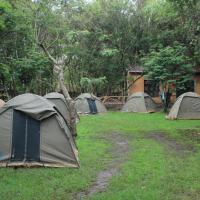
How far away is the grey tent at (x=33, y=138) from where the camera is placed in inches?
349

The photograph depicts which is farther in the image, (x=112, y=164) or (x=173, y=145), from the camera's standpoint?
(x=173, y=145)

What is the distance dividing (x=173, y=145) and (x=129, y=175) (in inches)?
169

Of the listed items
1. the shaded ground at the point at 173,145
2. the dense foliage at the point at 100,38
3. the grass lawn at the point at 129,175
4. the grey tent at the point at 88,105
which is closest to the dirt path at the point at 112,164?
the grass lawn at the point at 129,175

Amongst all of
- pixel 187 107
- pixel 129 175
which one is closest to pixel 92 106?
pixel 187 107

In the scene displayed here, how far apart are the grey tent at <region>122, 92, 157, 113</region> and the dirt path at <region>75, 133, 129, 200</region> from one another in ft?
33.7

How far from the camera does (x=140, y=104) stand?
24.8 metres

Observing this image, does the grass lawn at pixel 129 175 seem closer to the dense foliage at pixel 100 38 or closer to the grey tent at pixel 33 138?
the grey tent at pixel 33 138

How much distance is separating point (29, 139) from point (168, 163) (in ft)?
10.9

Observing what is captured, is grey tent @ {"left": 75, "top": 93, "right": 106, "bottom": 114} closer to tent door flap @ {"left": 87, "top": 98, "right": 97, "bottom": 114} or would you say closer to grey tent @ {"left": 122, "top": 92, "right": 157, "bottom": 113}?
tent door flap @ {"left": 87, "top": 98, "right": 97, "bottom": 114}

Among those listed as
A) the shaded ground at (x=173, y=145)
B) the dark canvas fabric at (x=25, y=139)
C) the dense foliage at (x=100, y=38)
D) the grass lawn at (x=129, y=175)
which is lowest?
the grass lawn at (x=129, y=175)

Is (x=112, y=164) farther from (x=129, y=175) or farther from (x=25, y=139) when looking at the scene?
(x=25, y=139)

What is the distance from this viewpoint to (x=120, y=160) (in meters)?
9.77

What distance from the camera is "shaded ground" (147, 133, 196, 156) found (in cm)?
1095

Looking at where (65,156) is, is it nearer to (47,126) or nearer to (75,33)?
(47,126)
